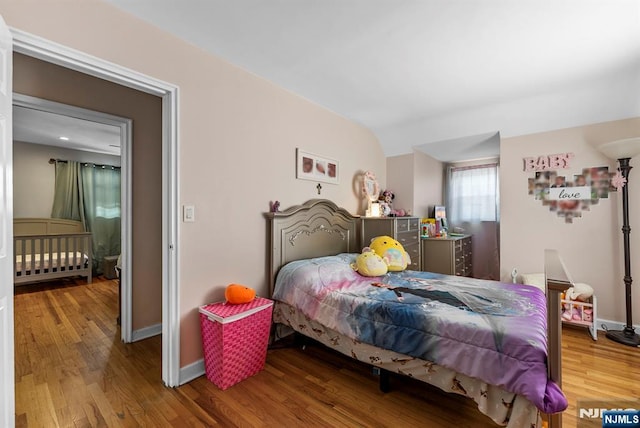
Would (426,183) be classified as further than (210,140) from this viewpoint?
Yes

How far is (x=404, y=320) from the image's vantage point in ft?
5.56

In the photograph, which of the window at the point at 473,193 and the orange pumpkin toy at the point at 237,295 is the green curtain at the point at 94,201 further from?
the window at the point at 473,193

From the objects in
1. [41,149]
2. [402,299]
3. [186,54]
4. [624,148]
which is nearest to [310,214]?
[402,299]

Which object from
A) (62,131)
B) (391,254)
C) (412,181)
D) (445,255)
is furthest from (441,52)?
(62,131)

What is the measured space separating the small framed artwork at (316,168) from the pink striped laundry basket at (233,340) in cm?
143

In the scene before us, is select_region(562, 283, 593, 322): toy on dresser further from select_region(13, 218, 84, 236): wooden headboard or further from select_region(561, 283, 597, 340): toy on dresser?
select_region(13, 218, 84, 236): wooden headboard

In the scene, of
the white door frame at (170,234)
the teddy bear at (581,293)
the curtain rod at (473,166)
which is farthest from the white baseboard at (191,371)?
the curtain rod at (473,166)

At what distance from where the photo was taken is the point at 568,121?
9.77 feet

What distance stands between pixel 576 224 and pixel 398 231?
186cm

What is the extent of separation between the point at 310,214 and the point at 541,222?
2.65 m

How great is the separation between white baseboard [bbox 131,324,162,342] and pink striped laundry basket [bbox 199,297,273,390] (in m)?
1.04

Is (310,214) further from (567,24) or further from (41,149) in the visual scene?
(41,149)

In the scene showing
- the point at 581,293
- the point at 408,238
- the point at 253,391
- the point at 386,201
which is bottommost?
the point at 253,391

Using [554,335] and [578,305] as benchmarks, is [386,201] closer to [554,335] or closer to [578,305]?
[578,305]
